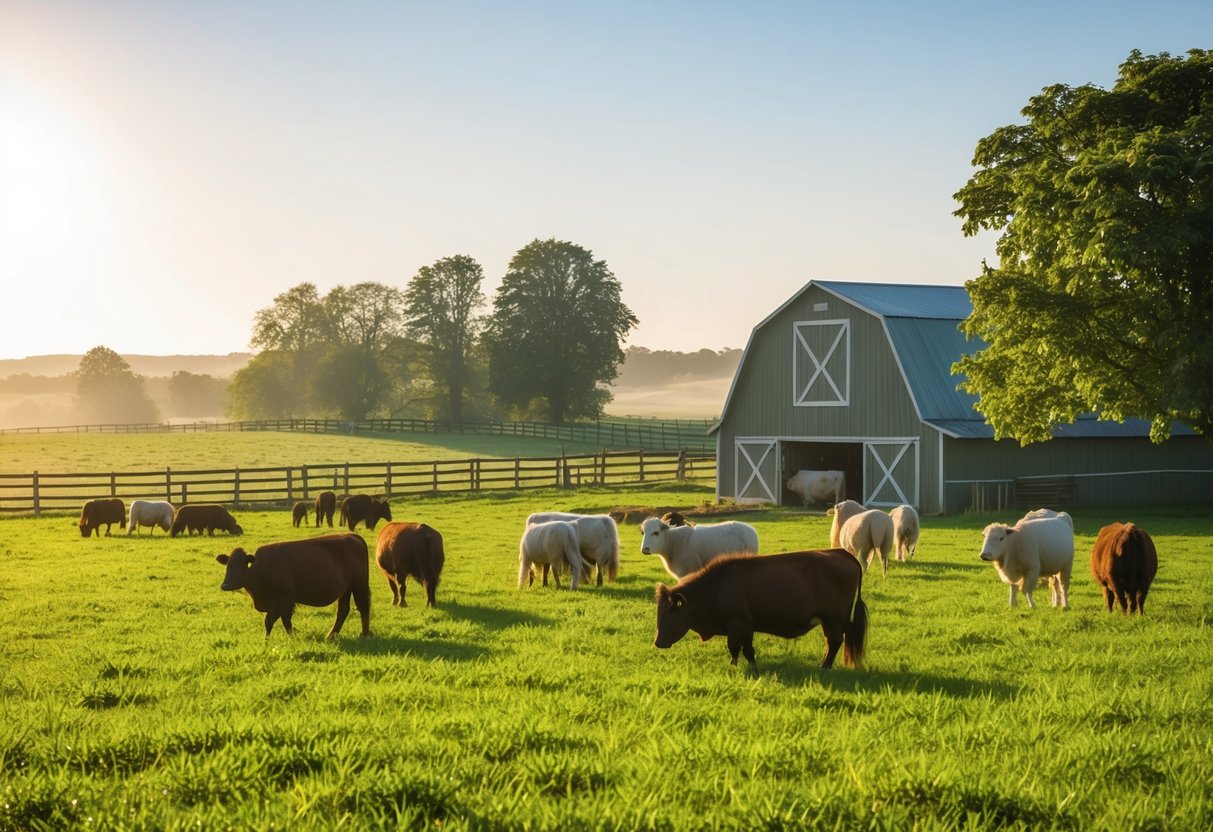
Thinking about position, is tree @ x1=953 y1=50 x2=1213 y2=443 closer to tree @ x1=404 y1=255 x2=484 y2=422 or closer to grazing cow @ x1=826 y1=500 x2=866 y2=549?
grazing cow @ x1=826 y1=500 x2=866 y2=549

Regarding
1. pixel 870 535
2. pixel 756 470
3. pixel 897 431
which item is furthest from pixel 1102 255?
pixel 756 470

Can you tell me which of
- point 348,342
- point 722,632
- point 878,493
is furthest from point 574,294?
point 722,632

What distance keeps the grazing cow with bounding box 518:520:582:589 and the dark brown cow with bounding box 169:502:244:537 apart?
39.5 feet

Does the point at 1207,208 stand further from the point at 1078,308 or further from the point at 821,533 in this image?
the point at 821,533

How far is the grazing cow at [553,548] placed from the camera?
14.9 m

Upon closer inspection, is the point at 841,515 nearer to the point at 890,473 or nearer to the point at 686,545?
the point at 686,545

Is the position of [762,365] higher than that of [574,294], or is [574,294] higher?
[574,294]

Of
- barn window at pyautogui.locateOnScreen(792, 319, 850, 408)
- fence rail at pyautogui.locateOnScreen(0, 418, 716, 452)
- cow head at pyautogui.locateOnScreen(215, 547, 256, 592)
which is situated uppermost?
barn window at pyautogui.locateOnScreen(792, 319, 850, 408)

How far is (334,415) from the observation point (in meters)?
87.2

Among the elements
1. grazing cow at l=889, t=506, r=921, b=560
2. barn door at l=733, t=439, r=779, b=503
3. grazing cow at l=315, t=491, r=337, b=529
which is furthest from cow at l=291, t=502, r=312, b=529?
grazing cow at l=889, t=506, r=921, b=560

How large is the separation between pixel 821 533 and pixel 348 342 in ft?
222

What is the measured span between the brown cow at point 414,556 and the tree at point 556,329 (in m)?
55.5

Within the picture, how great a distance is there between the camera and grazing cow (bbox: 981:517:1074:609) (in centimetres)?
1291

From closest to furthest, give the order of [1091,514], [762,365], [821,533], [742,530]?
[742,530], [821,533], [1091,514], [762,365]
